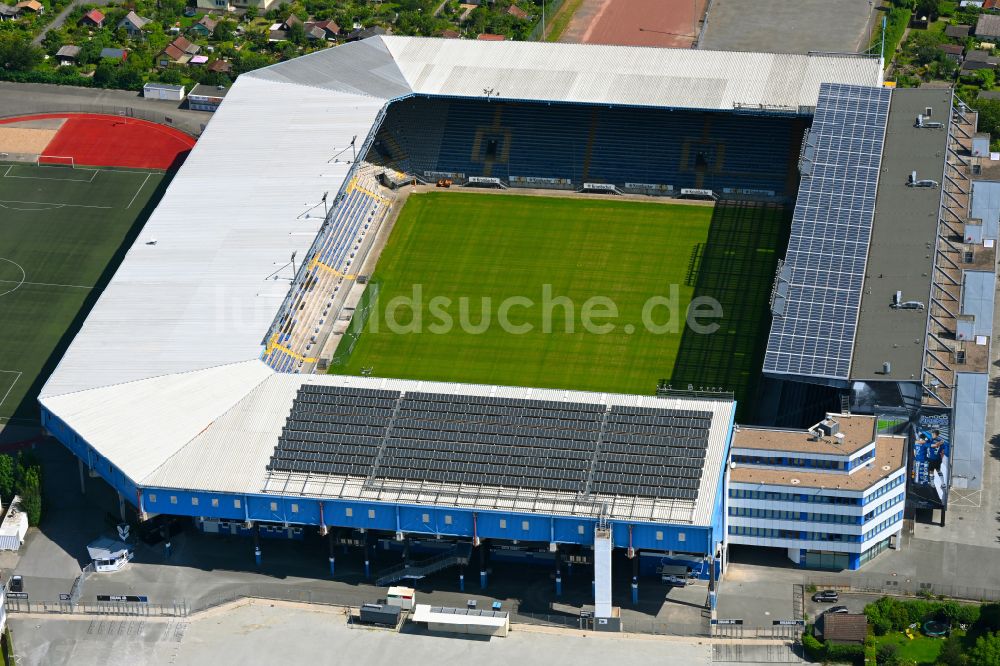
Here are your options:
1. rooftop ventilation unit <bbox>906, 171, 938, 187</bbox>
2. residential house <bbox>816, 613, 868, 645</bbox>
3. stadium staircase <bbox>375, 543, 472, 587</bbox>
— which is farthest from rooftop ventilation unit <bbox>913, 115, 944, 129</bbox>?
stadium staircase <bbox>375, 543, 472, 587</bbox>

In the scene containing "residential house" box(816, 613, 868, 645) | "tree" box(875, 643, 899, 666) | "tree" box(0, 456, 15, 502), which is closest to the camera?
"tree" box(875, 643, 899, 666)

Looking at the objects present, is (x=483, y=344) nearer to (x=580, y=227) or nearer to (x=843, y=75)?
(x=580, y=227)

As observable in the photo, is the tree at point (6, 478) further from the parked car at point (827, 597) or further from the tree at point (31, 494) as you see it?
the parked car at point (827, 597)

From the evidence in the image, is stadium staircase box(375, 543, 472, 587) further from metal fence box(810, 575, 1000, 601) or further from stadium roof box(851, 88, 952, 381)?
stadium roof box(851, 88, 952, 381)

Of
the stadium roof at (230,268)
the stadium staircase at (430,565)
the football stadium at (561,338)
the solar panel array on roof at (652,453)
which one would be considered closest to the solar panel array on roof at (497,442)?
the solar panel array on roof at (652,453)

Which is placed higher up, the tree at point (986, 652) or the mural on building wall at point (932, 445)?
the mural on building wall at point (932, 445)

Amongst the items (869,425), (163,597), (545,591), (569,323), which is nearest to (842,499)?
(869,425)
